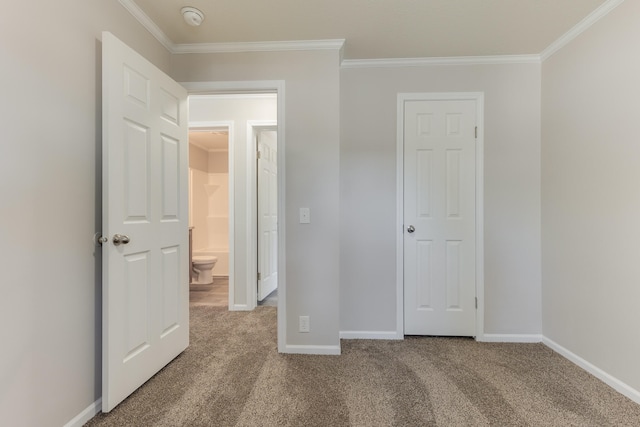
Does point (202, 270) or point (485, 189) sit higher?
point (485, 189)

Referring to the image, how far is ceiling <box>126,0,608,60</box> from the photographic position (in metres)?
1.77

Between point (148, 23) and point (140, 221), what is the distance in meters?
1.31

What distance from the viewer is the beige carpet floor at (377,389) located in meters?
1.49

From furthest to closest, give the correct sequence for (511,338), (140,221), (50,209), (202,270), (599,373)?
1. (202,270)
2. (511,338)
3. (599,373)
4. (140,221)
5. (50,209)

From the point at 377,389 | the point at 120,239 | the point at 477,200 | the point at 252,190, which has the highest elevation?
the point at 252,190

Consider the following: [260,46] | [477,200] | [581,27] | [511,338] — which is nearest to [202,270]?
[260,46]

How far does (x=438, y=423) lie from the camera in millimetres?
1452

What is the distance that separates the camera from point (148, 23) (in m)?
1.92

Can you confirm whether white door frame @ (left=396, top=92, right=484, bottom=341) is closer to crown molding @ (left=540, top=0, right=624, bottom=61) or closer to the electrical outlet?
crown molding @ (left=540, top=0, right=624, bottom=61)

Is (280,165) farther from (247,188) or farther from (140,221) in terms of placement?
(247,188)

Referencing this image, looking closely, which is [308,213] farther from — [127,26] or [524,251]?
[524,251]

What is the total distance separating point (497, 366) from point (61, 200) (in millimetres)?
2739

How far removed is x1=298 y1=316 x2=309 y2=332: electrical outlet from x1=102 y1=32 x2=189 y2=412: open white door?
86cm

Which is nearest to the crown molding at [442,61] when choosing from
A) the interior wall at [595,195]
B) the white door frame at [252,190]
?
the interior wall at [595,195]
